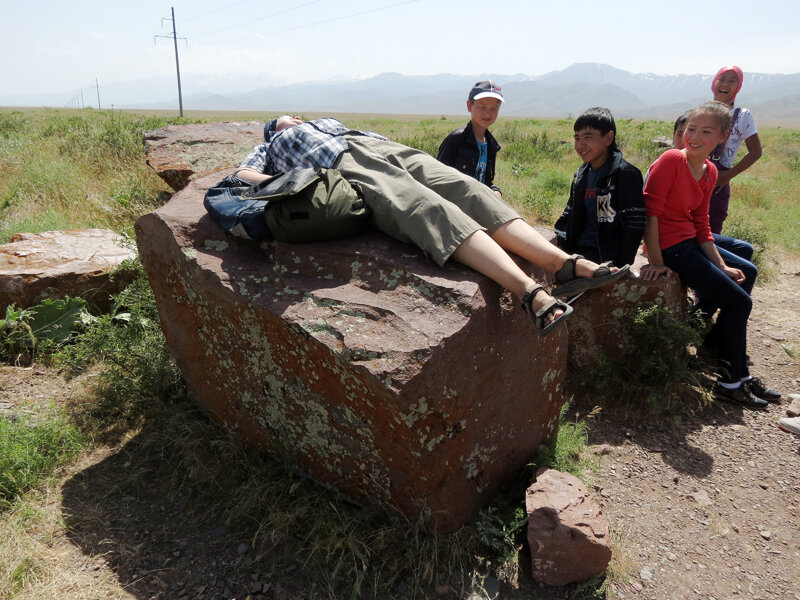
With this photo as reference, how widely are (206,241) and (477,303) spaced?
1.61 meters

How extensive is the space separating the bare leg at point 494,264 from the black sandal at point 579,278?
0.98ft

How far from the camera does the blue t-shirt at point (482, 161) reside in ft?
14.3

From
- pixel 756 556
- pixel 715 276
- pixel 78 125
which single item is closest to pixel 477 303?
pixel 756 556

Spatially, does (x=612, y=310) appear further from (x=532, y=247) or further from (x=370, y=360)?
(x=370, y=360)

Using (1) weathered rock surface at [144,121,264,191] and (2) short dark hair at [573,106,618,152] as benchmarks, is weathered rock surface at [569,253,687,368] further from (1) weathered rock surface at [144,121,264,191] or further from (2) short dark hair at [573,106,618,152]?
(1) weathered rock surface at [144,121,264,191]

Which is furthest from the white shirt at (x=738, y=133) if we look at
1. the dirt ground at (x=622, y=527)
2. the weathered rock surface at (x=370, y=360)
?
the weathered rock surface at (x=370, y=360)

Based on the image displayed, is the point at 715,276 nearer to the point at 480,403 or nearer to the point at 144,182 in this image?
the point at 480,403

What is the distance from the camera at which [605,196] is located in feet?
11.8

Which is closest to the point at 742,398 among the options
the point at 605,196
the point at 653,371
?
the point at 653,371

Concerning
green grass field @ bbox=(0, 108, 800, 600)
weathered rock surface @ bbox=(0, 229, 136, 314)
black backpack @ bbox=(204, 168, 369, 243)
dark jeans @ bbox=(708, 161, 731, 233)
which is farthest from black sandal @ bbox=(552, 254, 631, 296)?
weathered rock surface @ bbox=(0, 229, 136, 314)

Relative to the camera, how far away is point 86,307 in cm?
436

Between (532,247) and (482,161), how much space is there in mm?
1921

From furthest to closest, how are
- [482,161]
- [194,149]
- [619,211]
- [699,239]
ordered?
[194,149] < [482,161] < [699,239] < [619,211]

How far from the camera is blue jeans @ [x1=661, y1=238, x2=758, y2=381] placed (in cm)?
367
